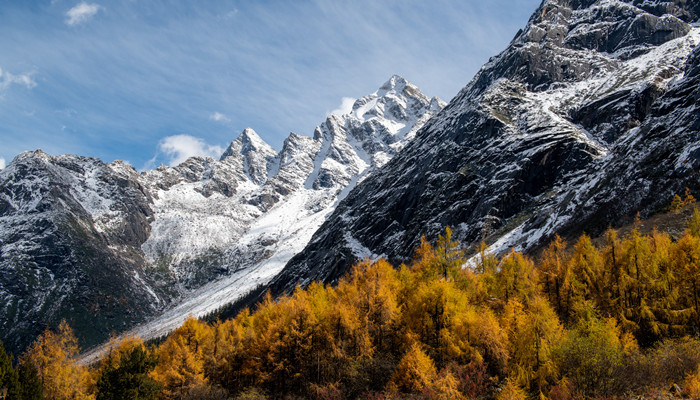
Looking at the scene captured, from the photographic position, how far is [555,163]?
13875 cm

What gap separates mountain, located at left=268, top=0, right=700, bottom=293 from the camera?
291 feet

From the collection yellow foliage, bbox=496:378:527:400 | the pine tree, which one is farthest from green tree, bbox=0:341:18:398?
yellow foliage, bbox=496:378:527:400

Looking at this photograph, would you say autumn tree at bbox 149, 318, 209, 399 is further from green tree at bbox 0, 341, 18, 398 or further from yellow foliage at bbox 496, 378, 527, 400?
yellow foliage at bbox 496, 378, 527, 400

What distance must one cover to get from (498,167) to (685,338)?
4736 inches

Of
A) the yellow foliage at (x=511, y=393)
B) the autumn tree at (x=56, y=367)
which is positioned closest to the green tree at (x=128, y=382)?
the autumn tree at (x=56, y=367)

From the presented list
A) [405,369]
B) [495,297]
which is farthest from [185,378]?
[495,297]

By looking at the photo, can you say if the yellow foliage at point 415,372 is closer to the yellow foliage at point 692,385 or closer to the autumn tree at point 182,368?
the yellow foliage at point 692,385

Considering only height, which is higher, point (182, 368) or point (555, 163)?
point (182, 368)

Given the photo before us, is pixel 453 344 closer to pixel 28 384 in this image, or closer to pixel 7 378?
pixel 7 378

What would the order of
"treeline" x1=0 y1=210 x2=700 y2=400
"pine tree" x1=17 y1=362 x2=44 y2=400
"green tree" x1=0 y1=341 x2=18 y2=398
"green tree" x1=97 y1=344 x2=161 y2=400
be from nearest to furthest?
"treeline" x1=0 y1=210 x2=700 y2=400
"green tree" x1=0 y1=341 x2=18 y2=398
"pine tree" x1=17 y1=362 x2=44 y2=400
"green tree" x1=97 y1=344 x2=161 y2=400

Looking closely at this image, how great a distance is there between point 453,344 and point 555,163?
402 feet

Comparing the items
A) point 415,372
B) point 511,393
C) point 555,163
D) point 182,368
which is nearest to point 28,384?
point 182,368

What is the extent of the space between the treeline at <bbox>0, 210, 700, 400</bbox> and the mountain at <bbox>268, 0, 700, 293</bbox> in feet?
151

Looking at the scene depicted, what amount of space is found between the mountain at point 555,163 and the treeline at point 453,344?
1814 inches
